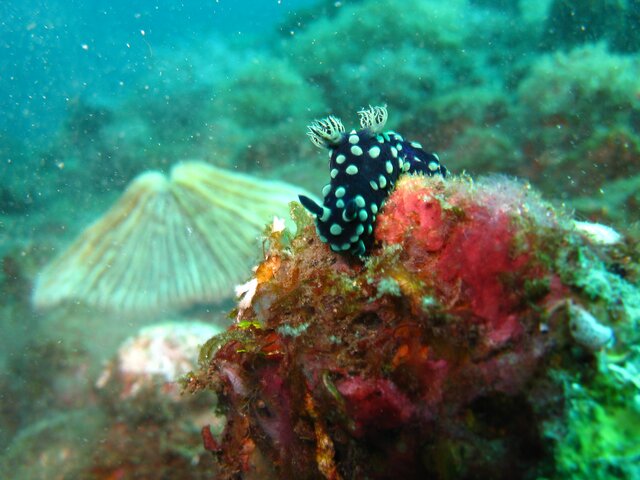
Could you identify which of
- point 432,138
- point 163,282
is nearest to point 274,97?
point 432,138

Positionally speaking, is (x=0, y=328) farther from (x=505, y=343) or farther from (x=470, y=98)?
(x=470, y=98)

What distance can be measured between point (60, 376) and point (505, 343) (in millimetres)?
8015

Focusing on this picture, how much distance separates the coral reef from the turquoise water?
1.42 ft

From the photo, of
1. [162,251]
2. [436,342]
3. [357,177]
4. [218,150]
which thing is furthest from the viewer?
[218,150]

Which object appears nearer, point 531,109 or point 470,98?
point 531,109

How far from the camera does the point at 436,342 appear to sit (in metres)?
1.76

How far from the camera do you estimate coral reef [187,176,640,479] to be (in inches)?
60.2

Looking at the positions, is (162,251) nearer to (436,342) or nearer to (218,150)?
(218,150)

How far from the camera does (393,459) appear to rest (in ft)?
5.79

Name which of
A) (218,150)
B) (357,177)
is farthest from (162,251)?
(357,177)

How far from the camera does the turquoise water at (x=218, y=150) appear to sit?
7.00 meters

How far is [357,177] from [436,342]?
1137mm

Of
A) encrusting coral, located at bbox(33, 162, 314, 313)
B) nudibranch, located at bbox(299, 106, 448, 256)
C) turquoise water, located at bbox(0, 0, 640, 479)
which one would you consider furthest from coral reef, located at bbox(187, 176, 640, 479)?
encrusting coral, located at bbox(33, 162, 314, 313)

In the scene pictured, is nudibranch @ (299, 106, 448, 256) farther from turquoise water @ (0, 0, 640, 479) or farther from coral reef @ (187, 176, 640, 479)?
turquoise water @ (0, 0, 640, 479)
